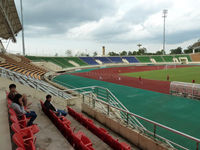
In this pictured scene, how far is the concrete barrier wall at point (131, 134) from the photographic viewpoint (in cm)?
423

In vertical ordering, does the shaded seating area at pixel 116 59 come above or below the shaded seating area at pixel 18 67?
above

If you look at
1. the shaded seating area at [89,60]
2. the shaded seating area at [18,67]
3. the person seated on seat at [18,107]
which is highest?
the shaded seating area at [89,60]

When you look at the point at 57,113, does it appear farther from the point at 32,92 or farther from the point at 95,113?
the point at 32,92

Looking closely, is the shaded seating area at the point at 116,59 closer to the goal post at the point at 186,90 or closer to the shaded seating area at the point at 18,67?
the shaded seating area at the point at 18,67

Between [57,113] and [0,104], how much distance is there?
309 centimetres

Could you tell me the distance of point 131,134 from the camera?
195 inches

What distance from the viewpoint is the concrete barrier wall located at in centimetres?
423

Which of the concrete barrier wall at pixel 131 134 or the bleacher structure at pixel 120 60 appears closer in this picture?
the concrete barrier wall at pixel 131 134

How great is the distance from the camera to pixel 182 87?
13875 mm

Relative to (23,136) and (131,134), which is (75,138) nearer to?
(23,136)

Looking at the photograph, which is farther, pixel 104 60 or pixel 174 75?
pixel 104 60

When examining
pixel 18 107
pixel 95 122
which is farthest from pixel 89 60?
pixel 18 107

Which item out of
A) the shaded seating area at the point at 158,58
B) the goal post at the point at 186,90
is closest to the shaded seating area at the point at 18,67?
the goal post at the point at 186,90

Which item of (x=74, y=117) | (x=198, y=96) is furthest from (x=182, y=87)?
(x=74, y=117)
